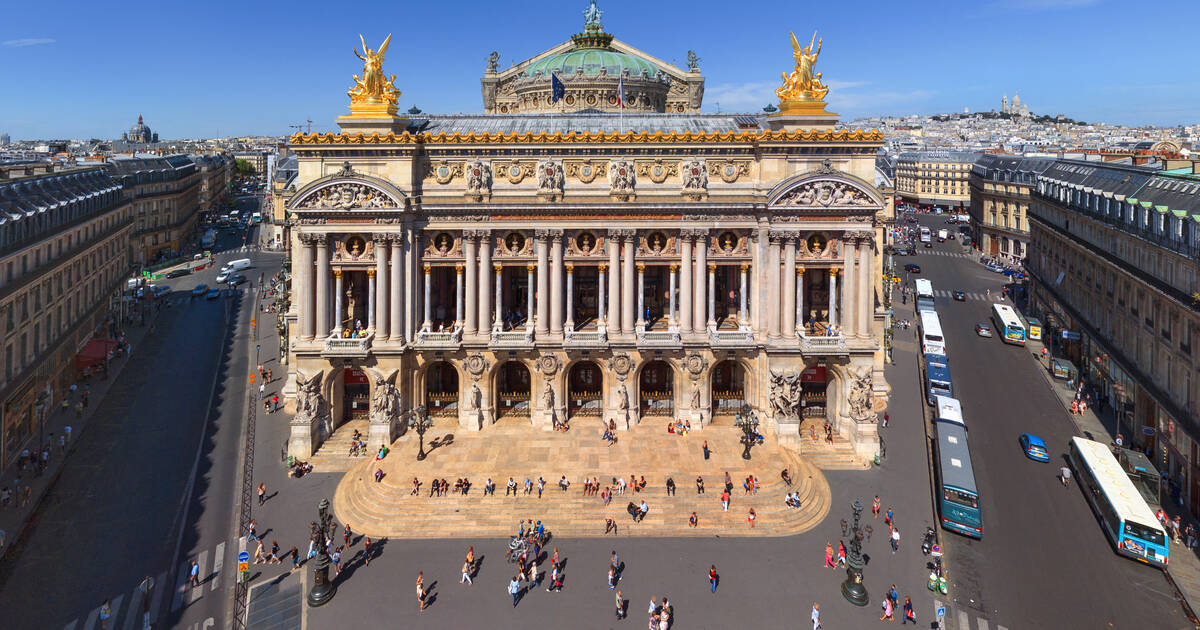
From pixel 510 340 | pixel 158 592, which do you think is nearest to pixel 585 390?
pixel 510 340

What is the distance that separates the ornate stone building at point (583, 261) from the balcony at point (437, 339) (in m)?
0.46

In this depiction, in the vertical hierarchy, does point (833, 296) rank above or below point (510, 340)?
above

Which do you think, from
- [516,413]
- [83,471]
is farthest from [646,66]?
[83,471]

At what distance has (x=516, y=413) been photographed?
58219mm

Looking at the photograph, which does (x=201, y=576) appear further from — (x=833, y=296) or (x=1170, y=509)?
(x=1170, y=509)

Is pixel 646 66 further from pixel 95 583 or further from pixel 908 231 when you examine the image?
pixel 908 231

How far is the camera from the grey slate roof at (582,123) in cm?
5994

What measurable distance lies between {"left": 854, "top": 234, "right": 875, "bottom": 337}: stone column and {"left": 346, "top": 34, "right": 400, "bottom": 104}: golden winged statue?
137ft

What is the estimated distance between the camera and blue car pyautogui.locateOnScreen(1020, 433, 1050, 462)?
A: 53.6 metres

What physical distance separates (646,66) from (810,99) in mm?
32358

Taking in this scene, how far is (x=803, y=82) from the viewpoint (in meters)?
55.4

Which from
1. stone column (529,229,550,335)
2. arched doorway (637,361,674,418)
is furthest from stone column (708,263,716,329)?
stone column (529,229,550,335)

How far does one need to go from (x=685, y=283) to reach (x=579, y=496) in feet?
67.1

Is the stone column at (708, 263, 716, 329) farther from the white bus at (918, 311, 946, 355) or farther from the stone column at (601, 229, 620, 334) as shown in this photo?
the white bus at (918, 311, 946, 355)
